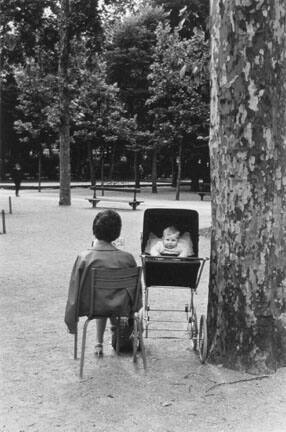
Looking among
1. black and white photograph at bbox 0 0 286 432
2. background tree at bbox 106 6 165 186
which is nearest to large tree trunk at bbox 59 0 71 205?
background tree at bbox 106 6 165 186

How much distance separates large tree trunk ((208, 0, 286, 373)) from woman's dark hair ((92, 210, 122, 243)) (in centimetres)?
84

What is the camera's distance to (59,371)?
5598 millimetres

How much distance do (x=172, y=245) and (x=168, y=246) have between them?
0.13 feet

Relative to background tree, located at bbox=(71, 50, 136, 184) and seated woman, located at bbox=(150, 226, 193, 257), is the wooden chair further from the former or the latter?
background tree, located at bbox=(71, 50, 136, 184)

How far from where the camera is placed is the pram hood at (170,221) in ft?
22.2

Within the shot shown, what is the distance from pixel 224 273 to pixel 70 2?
20874 millimetres

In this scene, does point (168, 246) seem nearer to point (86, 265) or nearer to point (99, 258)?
point (99, 258)

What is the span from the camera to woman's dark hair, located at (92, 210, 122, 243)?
571 cm

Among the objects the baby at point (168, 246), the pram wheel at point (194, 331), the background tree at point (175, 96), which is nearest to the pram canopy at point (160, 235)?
the baby at point (168, 246)

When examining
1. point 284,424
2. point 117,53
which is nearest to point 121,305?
point 284,424

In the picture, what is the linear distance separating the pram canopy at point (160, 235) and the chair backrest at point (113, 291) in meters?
0.72

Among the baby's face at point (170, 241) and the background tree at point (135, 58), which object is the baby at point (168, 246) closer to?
the baby's face at point (170, 241)

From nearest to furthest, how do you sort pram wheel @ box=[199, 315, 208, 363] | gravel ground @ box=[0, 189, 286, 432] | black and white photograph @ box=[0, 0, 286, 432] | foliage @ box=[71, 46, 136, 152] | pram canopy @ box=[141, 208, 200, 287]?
1. gravel ground @ box=[0, 189, 286, 432]
2. black and white photograph @ box=[0, 0, 286, 432]
3. pram wheel @ box=[199, 315, 208, 363]
4. pram canopy @ box=[141, 208, 200, 287]
5. foliage @ box=[71, 46, 136, 152]

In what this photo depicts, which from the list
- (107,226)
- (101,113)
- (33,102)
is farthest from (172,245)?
(33,102)
